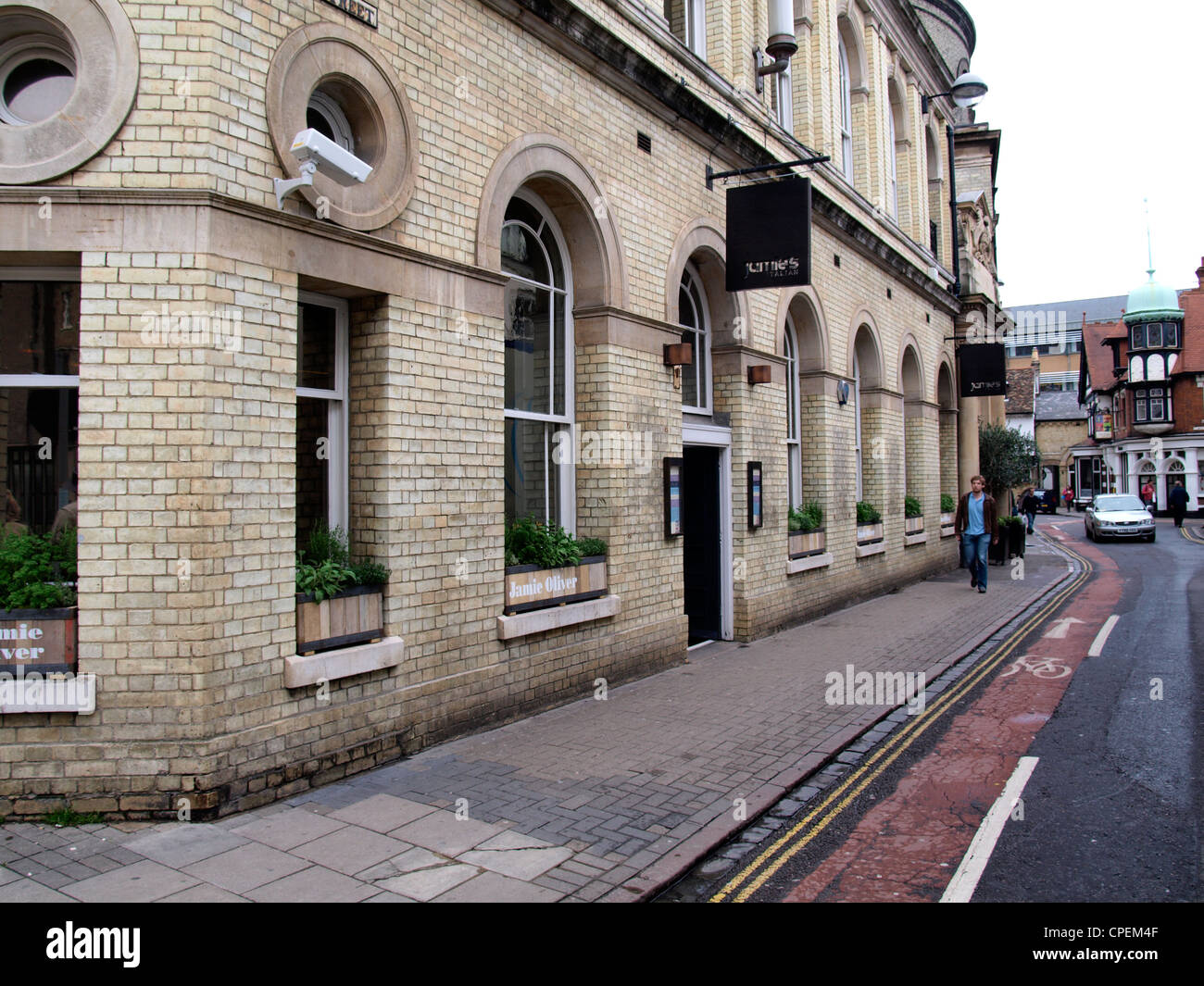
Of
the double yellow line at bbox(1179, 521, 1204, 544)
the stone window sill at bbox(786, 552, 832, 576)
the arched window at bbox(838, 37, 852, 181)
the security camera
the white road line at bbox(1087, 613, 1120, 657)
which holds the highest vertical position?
the arched window at bbox(838, 37, 852, 181)

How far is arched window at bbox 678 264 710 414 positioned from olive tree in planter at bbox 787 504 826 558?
267 centimetres

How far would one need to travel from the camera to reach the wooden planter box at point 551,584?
302 inches

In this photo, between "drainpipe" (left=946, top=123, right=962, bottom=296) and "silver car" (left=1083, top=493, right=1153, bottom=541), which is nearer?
"drainpipe" (left=946, top=123, right=962, bottom=296)

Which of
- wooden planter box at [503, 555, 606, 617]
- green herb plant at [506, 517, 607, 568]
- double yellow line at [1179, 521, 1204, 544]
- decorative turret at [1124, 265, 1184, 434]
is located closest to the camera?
wooden planter box at [503, 555, 606, 617]

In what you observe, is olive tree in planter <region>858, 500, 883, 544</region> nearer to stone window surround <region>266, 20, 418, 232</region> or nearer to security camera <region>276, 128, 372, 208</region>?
stone window surround <region>266, 20, 418, 232</region>

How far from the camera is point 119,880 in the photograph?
4.40 meters

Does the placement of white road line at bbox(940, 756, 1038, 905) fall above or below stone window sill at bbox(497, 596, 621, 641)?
below

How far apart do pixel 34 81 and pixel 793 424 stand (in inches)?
438

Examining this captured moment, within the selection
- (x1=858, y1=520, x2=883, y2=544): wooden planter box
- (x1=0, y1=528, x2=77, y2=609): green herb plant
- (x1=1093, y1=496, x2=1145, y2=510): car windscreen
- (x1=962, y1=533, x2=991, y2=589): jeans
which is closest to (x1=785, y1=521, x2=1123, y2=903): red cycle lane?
(x1=0, y1=528, x2=77, y2=609): green herb plant

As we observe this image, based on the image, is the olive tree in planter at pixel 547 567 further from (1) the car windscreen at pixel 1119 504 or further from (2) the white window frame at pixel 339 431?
(1) the car windscreen at pixel 1119 504

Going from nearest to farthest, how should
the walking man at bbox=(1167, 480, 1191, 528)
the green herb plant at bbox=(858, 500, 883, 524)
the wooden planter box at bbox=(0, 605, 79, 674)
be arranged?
1. the wooden planter box at bbox=(0, 605, 79, 674)
2. the green herb plant at bbox=(858, 500, 883, 524)
3. the walking man at bbox=(1167, 480, 1191, 528)

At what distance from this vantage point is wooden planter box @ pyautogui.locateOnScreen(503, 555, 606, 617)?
7.68 metres

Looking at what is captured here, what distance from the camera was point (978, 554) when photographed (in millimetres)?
16641

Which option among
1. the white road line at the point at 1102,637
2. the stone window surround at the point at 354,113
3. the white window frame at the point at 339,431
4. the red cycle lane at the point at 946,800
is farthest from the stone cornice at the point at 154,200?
the white road line at the point at 1102,637
